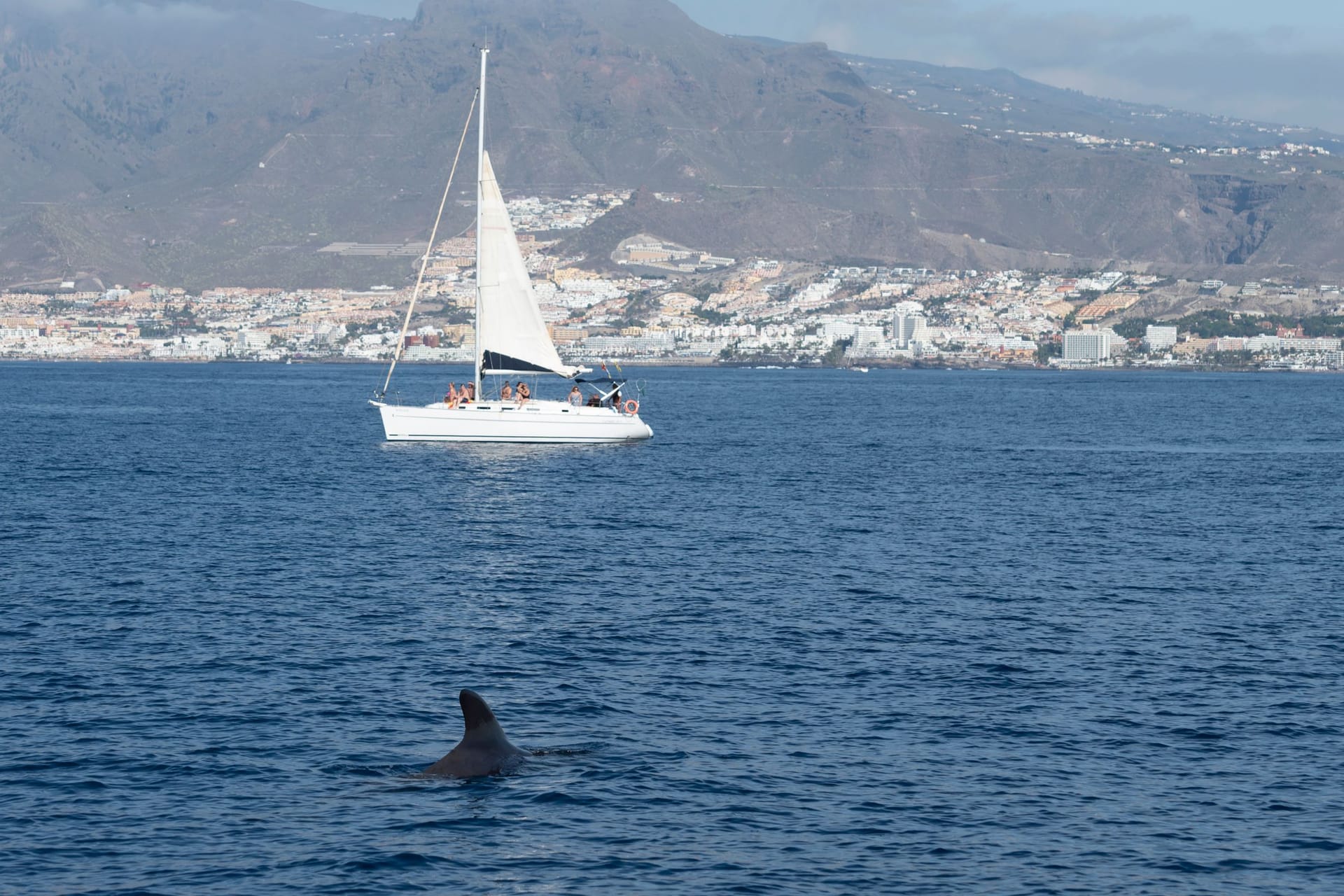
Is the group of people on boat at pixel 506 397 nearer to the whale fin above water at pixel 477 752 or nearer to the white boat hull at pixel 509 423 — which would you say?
the white boat hull at pixel 509 423

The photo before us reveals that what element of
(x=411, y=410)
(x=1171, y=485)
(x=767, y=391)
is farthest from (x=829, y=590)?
(x=767, y=391)

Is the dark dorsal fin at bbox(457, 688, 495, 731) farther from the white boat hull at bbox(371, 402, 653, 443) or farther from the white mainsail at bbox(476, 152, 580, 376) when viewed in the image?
the white mainsail at bbox(476, 152, 580, 376)

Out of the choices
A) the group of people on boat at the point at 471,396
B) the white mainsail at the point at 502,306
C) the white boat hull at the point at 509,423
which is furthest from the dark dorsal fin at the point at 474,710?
the white mainsail at the point at 502,306

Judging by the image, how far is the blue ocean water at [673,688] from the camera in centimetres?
2417

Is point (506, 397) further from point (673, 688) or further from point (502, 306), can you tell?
point (673, 688)

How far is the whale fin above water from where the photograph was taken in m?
27.2

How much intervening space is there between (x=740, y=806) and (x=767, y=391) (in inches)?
6753

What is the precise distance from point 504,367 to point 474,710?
62.9 m

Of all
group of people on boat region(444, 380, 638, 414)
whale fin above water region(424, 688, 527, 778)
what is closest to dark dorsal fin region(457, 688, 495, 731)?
whale fin above water region(424, 688, 527, 778)

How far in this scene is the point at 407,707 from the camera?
103 feet

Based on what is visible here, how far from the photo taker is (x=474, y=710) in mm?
27094

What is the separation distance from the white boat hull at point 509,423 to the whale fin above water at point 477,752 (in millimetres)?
58462

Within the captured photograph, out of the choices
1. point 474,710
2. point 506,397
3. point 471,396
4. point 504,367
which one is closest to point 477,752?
point 474,710

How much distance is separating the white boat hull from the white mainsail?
2.96m
